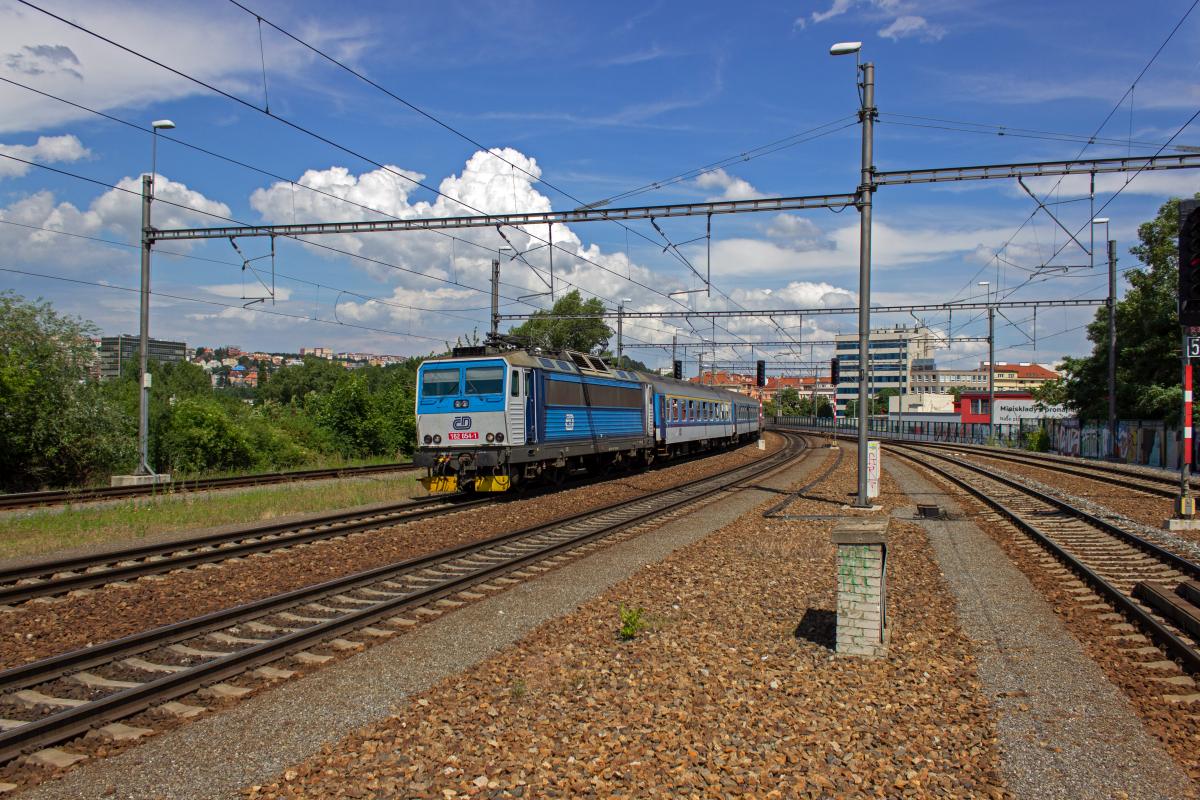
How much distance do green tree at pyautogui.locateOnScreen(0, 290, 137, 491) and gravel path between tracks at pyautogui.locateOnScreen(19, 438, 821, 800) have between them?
17.9 m

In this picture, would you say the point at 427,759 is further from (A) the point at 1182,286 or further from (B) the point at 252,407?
(B) the point at 252,407

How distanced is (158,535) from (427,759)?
11.2 m

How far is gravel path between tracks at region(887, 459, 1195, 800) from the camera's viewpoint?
4750mm

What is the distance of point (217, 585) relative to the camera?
33.6 feet

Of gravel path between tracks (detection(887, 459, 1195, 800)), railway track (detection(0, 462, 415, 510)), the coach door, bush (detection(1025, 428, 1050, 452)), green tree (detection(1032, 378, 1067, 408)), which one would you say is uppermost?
green tree (detection(1032, 378, 1067, 408))

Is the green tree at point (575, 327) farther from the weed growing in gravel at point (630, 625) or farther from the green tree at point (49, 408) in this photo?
the weed growing in gravel at point (630, 625)

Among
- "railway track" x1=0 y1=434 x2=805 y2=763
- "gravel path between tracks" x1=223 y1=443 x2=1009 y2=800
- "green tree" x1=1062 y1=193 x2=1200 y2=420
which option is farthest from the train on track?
"green tree" x1=1062 y1=193 x2=1200 y2=420

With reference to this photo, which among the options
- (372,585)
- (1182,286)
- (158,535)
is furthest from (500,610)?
(1182,286)

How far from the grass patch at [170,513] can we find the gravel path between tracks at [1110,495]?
52.6 ft

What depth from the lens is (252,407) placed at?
33.5m

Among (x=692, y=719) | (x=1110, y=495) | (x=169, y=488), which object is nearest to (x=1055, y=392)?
(x=1110, y=495)

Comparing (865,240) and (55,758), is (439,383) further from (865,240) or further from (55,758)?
(55,758)

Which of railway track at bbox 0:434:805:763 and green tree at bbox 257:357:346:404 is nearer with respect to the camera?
railway track at bbox 0:434:805:763

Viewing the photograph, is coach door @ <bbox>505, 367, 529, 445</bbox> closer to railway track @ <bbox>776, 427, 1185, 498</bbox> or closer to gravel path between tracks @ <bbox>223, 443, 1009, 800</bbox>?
gravel path between tracks @ <bbox>223, 443, 1009, 800</bbox>
